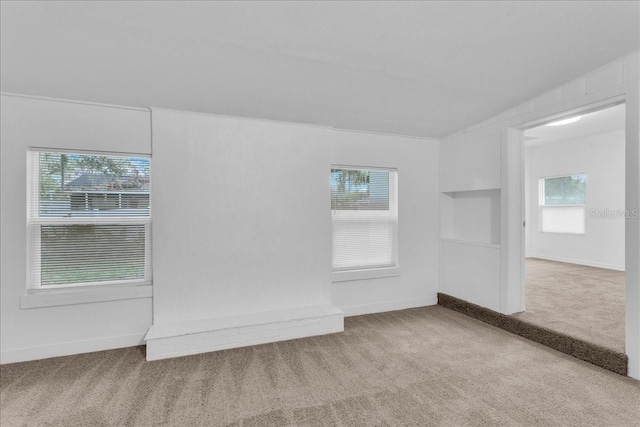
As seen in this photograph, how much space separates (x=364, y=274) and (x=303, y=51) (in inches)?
96.3

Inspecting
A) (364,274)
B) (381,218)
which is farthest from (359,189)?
(364,274)

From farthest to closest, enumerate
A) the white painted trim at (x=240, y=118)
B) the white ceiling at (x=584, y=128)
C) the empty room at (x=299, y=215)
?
1. the white ceiling at (x=584, y=128)
2. the white painted trim at (x=240, y=118)
3. the empty room at (x=299, y=215)

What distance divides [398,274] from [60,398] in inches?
127

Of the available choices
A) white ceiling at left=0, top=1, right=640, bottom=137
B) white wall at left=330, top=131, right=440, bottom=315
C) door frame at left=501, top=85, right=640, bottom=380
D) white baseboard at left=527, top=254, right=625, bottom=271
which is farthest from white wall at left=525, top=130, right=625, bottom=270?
white ceiling at left=0, top=1, right=640, bottom=137

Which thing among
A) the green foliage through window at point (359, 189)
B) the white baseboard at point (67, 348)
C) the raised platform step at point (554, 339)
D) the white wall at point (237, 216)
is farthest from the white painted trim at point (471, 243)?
the white baseboard at point (67, 348)

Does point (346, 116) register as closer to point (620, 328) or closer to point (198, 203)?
point (198, 203)

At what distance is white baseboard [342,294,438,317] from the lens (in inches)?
140

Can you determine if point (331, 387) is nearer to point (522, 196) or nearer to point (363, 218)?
point (363, 218)

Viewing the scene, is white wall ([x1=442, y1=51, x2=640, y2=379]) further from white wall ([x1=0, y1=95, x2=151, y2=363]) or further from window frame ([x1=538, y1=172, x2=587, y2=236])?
window frame ([x1=538, y1=172, x2=587, y2=236])

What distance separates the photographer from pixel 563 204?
623cm

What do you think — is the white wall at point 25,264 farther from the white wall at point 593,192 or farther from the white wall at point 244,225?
the white wall at point 593,192

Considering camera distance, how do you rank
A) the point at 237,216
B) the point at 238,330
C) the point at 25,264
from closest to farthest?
the point at 25,264 < the point at 238,330 < the point at 237,216

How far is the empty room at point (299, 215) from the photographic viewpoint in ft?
6.07

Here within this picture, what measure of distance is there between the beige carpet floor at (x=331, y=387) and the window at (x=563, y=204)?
467cm
